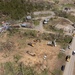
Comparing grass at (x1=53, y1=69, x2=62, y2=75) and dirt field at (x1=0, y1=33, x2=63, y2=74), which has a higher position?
dirt field at (x1=0, y1=33, x2=63, y2=74)

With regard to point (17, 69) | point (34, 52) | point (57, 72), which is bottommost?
point (57, 72)

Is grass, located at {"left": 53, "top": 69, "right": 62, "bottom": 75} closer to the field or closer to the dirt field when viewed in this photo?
the field

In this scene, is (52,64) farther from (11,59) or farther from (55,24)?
(55,24)

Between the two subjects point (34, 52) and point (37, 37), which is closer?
point (34, 52)

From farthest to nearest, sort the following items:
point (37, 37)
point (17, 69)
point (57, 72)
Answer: point (37, 37) → point (57, 72) → point (17, 69)

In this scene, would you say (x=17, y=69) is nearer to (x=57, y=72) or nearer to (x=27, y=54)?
(x=27, y=54)

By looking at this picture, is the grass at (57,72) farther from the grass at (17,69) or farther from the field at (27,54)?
the grass at (17,69)

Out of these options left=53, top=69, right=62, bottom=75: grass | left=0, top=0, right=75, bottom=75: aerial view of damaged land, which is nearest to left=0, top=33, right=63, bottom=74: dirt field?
left=0, top=0, right=75, bottom=75: aerial view of damaged land

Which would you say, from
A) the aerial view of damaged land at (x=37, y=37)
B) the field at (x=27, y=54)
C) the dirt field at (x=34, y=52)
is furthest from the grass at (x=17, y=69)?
the dirt field at (x=34, y=52)

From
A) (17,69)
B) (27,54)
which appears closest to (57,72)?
(27,54)
